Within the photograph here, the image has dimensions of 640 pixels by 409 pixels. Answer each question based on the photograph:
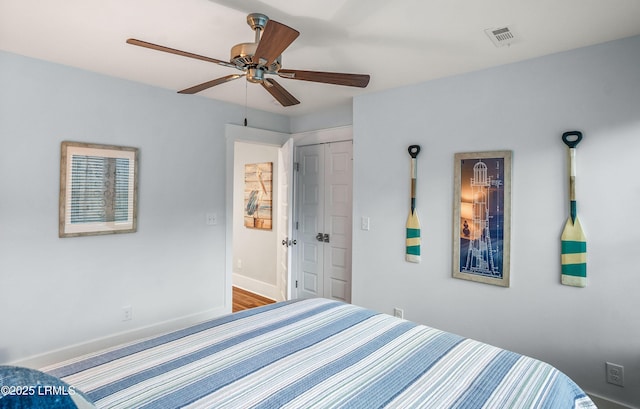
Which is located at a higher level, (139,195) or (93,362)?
(139,195)

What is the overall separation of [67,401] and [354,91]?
9.72ft

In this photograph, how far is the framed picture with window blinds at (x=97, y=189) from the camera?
2.63 metres

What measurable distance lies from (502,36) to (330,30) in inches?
40.1

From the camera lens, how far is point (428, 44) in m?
2.18

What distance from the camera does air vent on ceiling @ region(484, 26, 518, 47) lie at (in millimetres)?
1989

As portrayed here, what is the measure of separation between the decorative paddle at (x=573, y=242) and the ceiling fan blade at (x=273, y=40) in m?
1.92

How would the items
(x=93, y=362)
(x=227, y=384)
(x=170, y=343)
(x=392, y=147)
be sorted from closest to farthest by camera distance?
1. (x=227, y=384)
2. (x=93, y=362)
3. (x=170, y=343)
4. (x=392, y=147)

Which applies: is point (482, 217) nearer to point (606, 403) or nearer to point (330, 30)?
point (606, 403)

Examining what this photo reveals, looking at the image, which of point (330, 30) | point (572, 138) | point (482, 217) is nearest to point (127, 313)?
point (330, 30)

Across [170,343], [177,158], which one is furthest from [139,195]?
[170,343]

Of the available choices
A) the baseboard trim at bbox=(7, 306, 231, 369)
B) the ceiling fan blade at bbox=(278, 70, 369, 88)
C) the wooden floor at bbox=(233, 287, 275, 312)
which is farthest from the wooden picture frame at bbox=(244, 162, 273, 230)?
the ceiling fan blade at bbox=(278, 70, 369, 88)

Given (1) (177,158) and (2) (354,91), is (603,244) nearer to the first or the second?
(2) (354,91)

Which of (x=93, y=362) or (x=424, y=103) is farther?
(x=424, y=103)

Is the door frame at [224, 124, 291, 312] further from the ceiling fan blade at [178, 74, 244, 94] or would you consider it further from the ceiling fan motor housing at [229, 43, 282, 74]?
the ceiling fan motor housing at [229, 43, 282, 74]
